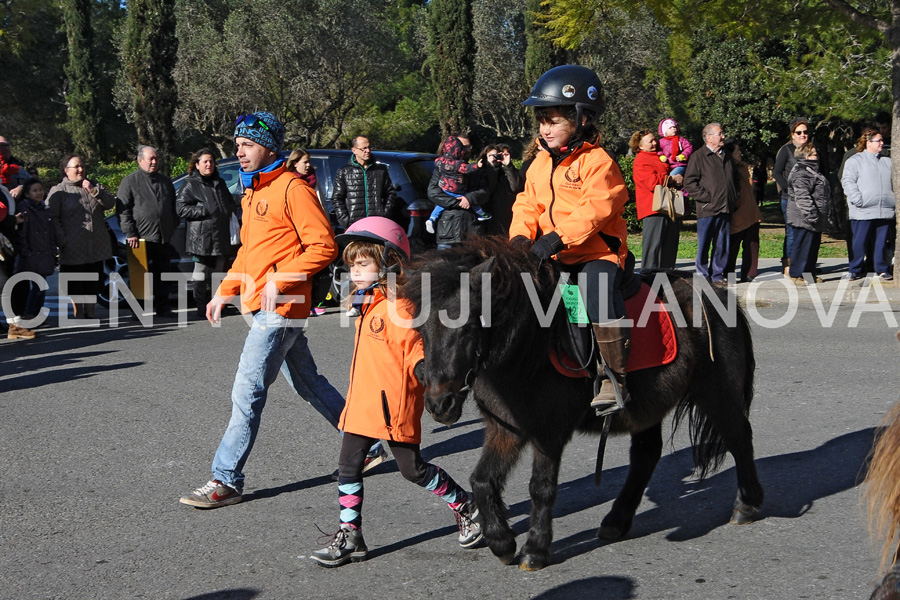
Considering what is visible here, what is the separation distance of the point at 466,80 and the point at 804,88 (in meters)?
10.9

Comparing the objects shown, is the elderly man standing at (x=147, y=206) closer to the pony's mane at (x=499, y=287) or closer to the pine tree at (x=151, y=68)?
the pony's mane at (x=499, y=287)

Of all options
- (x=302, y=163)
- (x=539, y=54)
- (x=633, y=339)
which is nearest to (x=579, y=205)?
Answer: (x=633, y=339)

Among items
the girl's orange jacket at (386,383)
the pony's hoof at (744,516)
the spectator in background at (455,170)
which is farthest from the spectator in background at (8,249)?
the pony's hoof at (744,516)

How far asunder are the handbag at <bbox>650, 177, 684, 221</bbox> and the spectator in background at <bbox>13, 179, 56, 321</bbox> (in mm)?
7348

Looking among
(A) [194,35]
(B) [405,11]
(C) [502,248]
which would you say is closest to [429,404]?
(C) [502,248]

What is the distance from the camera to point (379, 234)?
4.55m

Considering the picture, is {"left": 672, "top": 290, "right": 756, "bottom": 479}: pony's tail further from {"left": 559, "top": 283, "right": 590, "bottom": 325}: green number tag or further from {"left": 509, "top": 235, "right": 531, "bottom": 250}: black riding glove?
{"left": 509, "top": 235, "right": 531, "bottom": 250}: black riding glove

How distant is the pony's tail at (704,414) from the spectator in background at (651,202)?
23.2 feet

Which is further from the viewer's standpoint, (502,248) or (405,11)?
(405,11)

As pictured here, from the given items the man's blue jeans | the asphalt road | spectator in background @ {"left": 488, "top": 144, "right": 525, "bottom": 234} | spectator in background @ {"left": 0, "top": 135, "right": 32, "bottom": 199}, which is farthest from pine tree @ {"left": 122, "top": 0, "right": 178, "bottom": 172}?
the man's blue jeans

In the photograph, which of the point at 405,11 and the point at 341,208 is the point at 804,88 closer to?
the point at 341,208

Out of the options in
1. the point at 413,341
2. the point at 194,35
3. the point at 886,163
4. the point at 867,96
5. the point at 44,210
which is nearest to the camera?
the point at 413,341

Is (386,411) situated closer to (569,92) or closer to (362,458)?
(362,458)

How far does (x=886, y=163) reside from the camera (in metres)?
Answer: 12.6
